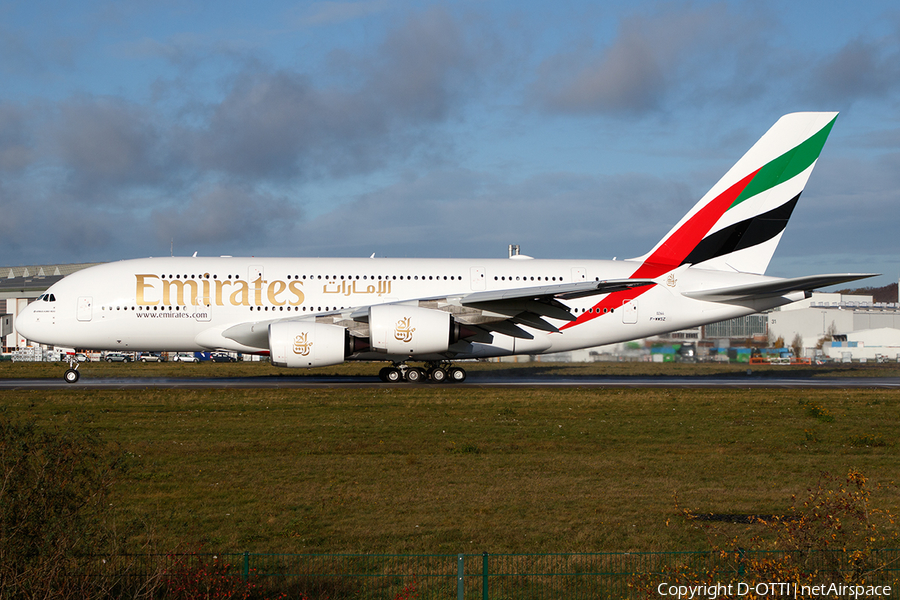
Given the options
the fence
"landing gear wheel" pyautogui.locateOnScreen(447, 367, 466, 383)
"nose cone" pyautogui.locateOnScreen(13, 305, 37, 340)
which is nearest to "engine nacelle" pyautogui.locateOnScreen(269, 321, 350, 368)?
"landing gear wheel" pyautogui.locateOnScreen(447, 367, 466, 383)

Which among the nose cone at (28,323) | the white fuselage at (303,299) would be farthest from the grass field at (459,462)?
the nose cone at (28,323)

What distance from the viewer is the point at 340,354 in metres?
26.5

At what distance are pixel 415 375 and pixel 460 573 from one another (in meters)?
23.3

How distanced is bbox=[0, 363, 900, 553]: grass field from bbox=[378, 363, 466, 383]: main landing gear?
479 centimetres

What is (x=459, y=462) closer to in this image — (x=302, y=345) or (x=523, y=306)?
(x=302, y=345)

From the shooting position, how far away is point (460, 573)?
682cm

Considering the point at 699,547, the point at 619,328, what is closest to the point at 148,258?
the point at 619,328

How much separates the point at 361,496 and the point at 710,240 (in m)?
23.0

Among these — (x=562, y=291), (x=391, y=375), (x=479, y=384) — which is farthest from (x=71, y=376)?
(x=562, y=291)

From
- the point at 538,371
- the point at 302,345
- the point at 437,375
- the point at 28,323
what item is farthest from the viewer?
the point at 538,371

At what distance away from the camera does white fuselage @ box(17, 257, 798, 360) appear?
28.3 meters

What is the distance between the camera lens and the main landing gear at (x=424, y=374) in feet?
98.7

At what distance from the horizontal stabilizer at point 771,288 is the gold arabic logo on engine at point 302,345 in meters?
14.8

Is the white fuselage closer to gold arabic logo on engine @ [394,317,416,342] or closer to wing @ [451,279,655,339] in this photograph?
wing @ [451,279,655,339]
